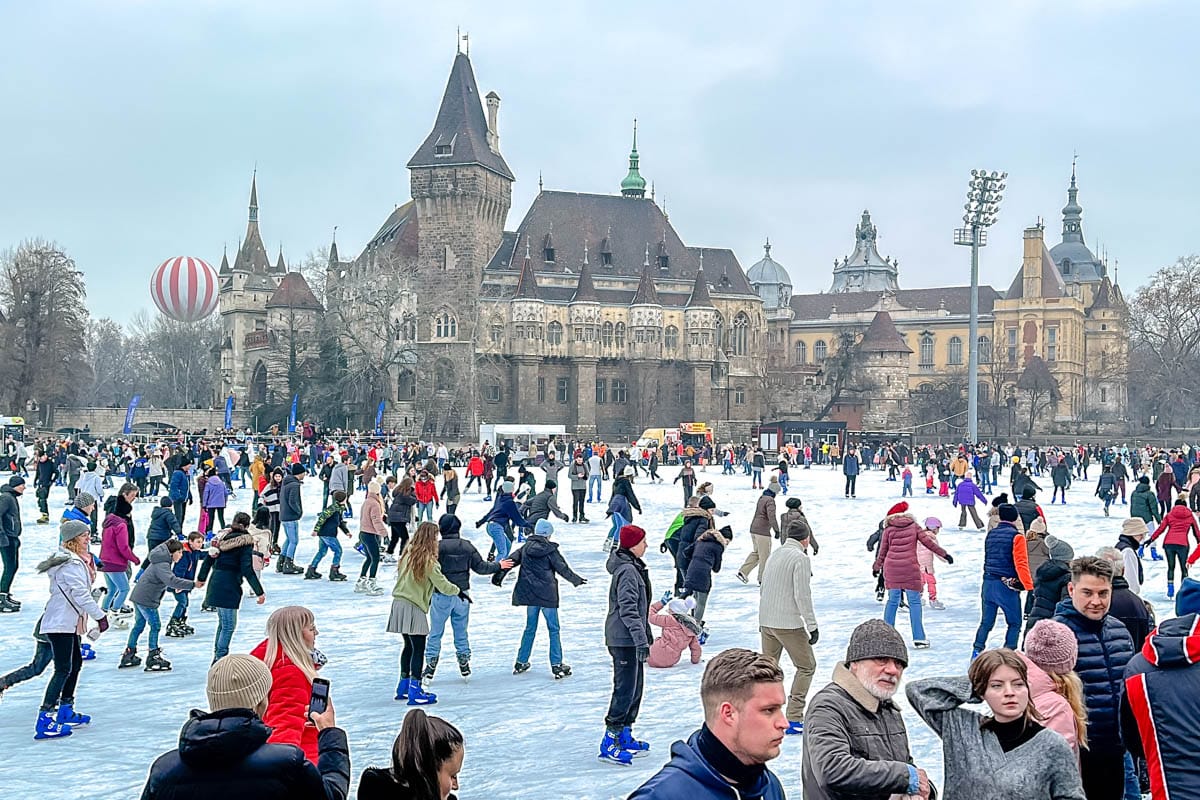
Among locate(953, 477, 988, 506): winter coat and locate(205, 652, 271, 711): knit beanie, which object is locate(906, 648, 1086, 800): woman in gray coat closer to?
locate(205, 652, 271, 711): knit beanie

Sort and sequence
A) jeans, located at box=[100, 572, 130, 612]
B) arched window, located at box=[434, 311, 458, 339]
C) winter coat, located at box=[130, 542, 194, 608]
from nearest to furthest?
winter coat, located at box=[130, 542, 194, 608]
jeans, located at box=[100, 572, 130, 612]
arched window, located at box=[434, 311, 458, 339]

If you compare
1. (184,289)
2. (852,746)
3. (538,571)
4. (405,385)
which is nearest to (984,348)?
(405,385)

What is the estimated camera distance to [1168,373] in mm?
62344

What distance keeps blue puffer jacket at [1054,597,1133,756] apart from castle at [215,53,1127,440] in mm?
47165

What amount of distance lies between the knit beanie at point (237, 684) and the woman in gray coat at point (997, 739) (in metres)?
1.91

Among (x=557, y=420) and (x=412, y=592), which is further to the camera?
(x=557, y=420)

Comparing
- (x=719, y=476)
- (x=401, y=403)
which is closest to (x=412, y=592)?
→ (x=719, y=476)

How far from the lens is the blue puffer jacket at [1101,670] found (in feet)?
14.5

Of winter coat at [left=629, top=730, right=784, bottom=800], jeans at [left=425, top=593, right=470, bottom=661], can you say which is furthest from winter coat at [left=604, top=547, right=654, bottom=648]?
winter coat at [left=629, top=730, right=784, bottom=800]

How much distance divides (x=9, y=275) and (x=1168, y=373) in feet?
201

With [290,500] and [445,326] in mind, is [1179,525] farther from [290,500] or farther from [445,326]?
[445,326]

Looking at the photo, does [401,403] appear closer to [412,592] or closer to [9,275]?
[9,275]

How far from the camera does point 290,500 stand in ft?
43.5

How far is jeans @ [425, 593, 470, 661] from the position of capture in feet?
27.3
